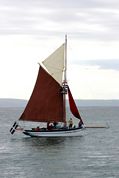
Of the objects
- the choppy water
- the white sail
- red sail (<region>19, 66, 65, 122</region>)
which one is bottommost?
the choppy water

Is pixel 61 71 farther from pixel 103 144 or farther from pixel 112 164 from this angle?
pixel 112 164

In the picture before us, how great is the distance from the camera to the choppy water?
58537mm

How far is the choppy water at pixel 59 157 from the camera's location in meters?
58.5

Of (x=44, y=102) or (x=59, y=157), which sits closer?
(x=59, y=157)

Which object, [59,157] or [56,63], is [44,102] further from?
[59,157]

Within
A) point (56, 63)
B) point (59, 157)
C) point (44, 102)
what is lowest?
point (59, 157)

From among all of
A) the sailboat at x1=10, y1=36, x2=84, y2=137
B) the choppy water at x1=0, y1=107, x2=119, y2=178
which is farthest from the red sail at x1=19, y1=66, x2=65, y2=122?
the choppy water at x1=0, y1=107, x2=119, y2=178

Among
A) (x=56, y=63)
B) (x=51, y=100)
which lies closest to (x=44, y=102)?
(x=51, y=100)

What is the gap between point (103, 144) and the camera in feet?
289

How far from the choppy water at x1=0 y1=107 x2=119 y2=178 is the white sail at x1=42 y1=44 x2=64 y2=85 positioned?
10.4m

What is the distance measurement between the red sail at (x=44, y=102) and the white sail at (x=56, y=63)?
1201mm

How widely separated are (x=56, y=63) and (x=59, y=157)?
2917cm

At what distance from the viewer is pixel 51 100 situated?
3789 inches

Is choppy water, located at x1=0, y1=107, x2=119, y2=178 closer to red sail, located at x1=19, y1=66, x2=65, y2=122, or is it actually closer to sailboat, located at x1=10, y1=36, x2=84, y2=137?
sailboat, located at x1=10, y1=36, x2=84, y2=137
